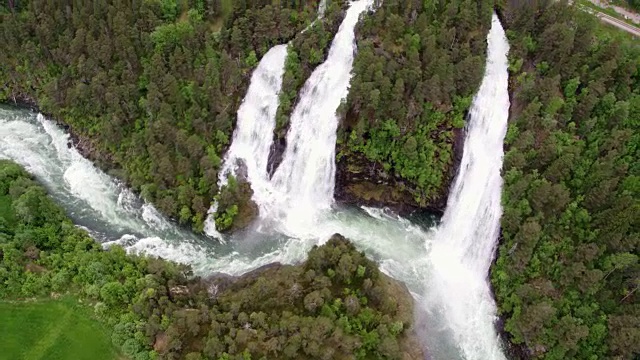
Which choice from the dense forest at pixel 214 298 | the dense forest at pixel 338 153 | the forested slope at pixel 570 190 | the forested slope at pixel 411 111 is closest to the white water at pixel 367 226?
the dense forest at pixel 338 153

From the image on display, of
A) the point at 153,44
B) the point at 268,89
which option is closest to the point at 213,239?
the point at 268,89

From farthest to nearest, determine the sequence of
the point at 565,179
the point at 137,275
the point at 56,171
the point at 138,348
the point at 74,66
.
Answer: the point at 74,66 < the point at 56,171 < the point at 565,179 < the point at 137,275 < the point at 138,348

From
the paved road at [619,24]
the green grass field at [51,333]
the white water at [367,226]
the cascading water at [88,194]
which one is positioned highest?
the paved road at [619,24]

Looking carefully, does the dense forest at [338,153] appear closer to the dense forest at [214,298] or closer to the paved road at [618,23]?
the dense forest at [214,298]

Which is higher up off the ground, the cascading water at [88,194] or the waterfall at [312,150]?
the waterfall at [312,150]

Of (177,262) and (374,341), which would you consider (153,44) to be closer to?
(177,262)

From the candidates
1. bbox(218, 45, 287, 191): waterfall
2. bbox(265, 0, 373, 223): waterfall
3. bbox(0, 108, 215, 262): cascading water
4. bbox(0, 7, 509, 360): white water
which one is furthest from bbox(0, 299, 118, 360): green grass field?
bbox(265, 0, 373, 223): waterfall

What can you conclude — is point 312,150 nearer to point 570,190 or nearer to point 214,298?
point 214,298
